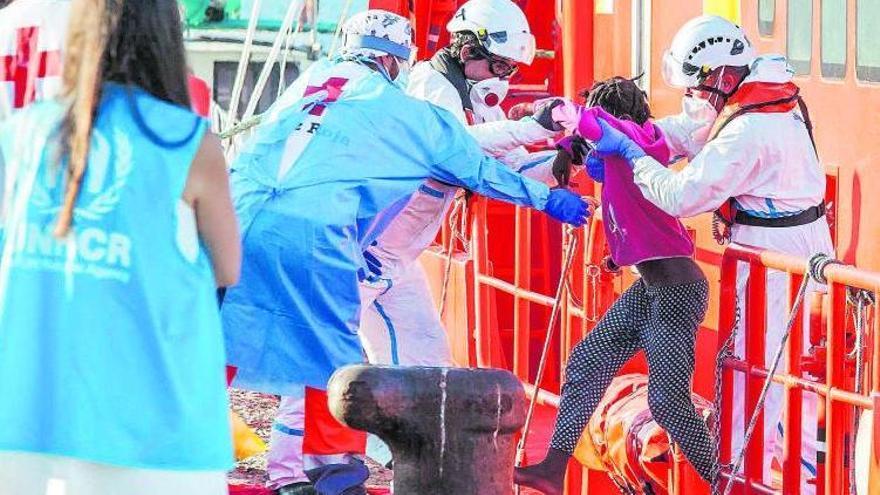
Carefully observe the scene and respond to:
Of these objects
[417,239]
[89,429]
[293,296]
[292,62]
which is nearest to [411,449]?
[89,429]

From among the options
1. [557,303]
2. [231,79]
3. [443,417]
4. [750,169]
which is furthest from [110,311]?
[231,79]

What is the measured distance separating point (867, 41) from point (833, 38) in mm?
318

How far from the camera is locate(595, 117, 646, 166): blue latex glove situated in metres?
7.21

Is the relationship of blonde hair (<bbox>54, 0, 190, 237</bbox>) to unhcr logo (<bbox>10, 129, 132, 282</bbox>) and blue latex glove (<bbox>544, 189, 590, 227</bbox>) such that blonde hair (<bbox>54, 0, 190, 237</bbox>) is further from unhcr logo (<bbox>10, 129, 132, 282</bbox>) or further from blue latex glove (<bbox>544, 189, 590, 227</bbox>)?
blue latex glove (<bbox>544, 189, 590, 227</bbox>)

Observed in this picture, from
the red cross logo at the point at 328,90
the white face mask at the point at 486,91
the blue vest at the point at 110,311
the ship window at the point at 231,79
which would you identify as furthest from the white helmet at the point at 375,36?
the ship window at the point at 231,79

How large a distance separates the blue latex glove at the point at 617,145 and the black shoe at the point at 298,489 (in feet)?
5.31

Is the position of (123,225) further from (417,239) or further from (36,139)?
(417,239)

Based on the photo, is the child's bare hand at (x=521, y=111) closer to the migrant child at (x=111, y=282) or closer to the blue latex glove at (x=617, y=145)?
the blue latex glove at (x=617, y=145)

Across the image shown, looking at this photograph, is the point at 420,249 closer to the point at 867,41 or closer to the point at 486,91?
the point at 486,91

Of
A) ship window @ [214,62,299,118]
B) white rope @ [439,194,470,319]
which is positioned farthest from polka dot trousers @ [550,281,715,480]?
ship window @ [214,62,299,118]

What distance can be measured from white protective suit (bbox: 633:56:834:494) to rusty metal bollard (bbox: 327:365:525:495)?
213cm

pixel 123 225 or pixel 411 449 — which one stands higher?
pixel 123 225

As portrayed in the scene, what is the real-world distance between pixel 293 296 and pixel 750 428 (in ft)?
5.42

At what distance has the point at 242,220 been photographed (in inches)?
278
